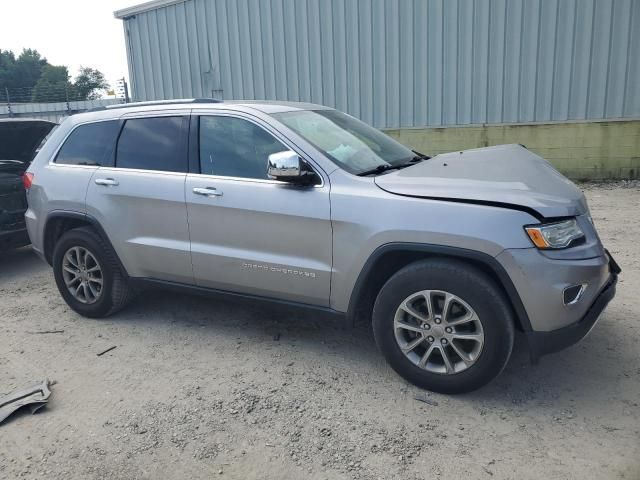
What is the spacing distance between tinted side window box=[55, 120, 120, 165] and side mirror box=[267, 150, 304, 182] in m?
1.74

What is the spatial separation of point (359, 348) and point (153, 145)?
221 cm

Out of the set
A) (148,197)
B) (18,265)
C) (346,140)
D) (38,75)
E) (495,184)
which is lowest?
(18,265)

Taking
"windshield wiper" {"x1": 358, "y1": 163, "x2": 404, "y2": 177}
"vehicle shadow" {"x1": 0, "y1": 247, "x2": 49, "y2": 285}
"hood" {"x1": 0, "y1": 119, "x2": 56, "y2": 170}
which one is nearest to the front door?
"windshield wiper" {"x1": 358, "y1": 163, "x2": 404, "y2": 177}

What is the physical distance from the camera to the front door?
11.0ft

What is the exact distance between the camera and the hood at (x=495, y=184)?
2.85 metres

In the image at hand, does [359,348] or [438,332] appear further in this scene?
[359,348]

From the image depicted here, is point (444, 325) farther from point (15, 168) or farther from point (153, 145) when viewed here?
point (15, 168)

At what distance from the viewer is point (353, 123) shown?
13.9ft

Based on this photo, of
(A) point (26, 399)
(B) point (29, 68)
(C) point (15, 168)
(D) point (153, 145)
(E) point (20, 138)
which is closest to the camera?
(A) point (26, 399)

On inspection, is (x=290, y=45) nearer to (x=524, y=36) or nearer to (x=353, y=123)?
(x=524, y=36)

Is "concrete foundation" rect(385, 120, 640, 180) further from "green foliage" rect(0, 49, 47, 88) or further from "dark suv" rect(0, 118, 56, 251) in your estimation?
"green foliage" rect(0, 49, 47, 88)

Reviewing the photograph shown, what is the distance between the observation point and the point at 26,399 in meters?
3.24

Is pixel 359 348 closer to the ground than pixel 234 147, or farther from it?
closer to the ground

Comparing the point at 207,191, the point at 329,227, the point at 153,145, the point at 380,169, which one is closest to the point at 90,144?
the point at 153,145
